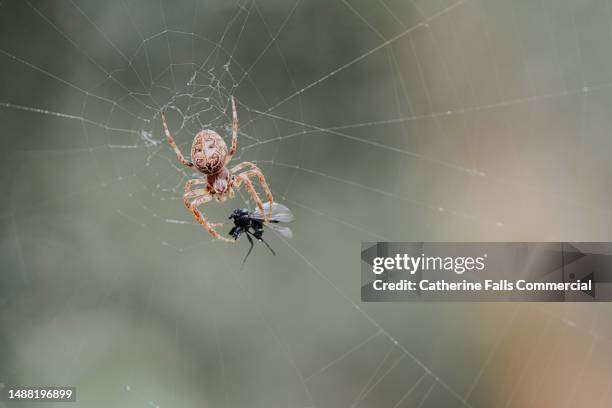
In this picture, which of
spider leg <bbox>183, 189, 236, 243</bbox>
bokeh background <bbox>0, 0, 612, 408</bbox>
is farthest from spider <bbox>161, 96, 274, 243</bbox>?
bokeh background <bbox>0, 0, 612, 408</bbox>

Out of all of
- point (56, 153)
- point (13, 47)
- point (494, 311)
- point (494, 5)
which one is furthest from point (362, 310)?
point (13, 47)

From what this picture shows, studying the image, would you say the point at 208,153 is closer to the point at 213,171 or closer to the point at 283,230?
the point at 213,171

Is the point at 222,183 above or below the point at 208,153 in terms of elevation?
below

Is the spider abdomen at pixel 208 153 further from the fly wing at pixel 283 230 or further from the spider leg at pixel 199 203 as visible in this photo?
the fly wing at pixel 283 230

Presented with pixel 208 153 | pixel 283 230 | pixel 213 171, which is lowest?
pixel 283 230

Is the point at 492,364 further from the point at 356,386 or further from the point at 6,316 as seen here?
the point at 6,316

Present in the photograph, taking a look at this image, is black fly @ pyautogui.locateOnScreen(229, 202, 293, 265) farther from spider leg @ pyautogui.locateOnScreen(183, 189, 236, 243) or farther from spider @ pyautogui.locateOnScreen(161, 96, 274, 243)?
spider leg @ pyautogui.locateOnScreen(183, 189, 236, 243)

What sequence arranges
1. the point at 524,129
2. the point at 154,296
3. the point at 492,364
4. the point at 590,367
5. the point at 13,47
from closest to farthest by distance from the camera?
the point at 590,367
the point at 492,364
the point at 524,129
the point at 154,296
the point at 13,47

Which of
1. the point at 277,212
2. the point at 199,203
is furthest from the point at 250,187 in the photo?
the point at 199,203

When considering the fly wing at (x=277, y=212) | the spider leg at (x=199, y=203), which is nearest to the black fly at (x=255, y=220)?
the fly wing at (x=277, y=212)
